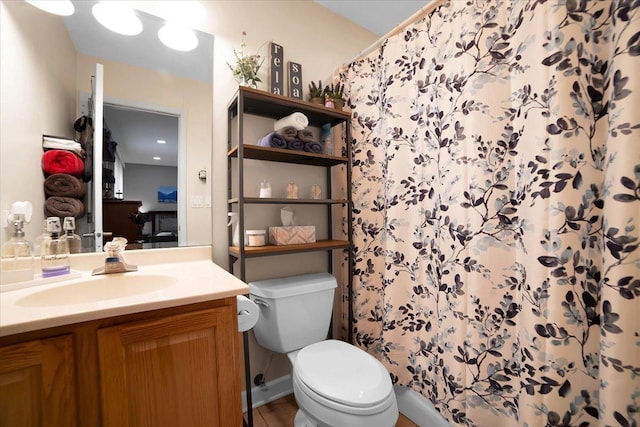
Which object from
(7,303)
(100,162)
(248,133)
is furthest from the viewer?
(248,133)

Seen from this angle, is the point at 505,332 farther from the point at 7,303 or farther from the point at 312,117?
the point at 7,303

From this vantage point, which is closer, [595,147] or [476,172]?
[595,147]

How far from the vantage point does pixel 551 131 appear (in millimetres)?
756

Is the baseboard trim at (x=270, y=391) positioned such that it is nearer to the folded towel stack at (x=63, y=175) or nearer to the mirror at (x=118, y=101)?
the mirror at (x=118, y=101)

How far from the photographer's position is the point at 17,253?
0.85 metres

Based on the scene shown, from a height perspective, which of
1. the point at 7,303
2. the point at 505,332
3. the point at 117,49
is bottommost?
the point at 505,332

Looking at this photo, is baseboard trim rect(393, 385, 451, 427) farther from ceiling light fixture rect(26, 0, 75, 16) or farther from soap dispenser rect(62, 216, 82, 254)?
ceiling light fixture rect(26, 0, 75, 16)

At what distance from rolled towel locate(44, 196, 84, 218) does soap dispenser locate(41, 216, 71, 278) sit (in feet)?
0.13

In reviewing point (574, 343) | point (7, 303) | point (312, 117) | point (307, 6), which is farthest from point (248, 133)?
point (574, 343)

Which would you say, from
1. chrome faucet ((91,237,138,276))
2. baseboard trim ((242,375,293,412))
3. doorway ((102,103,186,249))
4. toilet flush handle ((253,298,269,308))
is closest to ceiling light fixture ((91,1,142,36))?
doorway ((102,103,186,249))

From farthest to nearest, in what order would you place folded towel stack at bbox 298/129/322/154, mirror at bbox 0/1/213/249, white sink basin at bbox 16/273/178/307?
folded towel stack at bbox 298/129/322/154 < mirror at bbox 0/1/213/249 < white sink basin at bbox 16/273/178/307

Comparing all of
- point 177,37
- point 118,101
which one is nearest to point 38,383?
point 118,101

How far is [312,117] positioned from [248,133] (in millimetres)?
426

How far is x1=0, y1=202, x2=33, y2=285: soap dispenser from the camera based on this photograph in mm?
817
